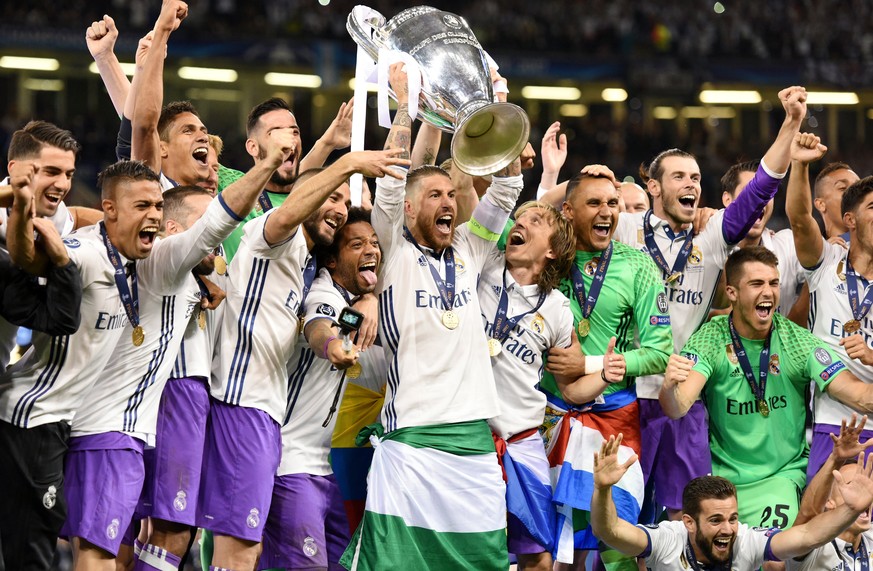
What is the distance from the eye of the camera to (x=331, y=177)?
16.8ft

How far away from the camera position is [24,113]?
25.8 metres

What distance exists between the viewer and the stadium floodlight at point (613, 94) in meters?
29.8

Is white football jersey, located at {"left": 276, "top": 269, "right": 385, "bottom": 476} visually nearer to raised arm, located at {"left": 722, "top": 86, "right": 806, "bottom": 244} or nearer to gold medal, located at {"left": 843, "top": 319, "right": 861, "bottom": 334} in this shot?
raised arm, located at {"left": 722, "top": 86, "right": 806, "bottom": 244}

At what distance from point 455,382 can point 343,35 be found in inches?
838

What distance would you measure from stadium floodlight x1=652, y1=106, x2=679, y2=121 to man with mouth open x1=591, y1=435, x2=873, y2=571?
25.1 m

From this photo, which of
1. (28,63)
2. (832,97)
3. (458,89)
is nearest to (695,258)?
(458,89)

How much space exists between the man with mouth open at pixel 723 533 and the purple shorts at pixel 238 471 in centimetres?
164

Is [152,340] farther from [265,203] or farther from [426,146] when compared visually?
[426,146]

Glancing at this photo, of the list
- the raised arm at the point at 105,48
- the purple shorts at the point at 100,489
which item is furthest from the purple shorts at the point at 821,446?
the raised arm at the point at 105,48

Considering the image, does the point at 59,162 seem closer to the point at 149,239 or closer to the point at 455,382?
the point at 149,239

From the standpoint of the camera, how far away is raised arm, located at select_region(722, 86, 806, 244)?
256 inches

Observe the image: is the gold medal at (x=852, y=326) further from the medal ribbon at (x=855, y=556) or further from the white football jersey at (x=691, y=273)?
the medal ribbon at (x=855, y=556)

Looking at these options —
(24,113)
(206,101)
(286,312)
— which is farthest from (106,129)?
(286,312)

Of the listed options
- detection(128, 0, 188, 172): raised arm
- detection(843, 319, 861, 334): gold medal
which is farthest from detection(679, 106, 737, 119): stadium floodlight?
detection(128, 0, 188, 172): raised arm
